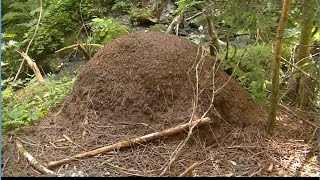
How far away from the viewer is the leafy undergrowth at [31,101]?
3064mm

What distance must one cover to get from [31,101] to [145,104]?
1.25 metres

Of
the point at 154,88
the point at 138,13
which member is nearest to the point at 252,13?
the point at 154,88

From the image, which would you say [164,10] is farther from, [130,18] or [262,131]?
[262,131]

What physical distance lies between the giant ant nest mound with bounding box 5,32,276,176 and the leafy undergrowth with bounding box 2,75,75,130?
0.13 metres

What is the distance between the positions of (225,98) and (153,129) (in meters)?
0.67

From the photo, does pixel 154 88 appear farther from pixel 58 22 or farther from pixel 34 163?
pixel 58 22

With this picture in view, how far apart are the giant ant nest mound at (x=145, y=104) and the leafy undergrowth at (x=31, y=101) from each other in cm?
13

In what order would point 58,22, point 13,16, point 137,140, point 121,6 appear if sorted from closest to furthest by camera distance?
point 137,140, point 13,16, point 58,22, point 121,6

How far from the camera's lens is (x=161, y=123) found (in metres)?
2.98

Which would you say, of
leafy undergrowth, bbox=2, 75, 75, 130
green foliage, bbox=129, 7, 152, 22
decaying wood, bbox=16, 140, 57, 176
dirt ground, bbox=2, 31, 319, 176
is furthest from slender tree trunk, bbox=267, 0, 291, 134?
green foliage, bbox=129, 7, 152, 22

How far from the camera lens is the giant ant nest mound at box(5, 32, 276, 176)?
283 centimetres

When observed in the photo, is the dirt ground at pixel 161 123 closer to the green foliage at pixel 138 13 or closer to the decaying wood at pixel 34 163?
the decaying wood at pixel 34 163

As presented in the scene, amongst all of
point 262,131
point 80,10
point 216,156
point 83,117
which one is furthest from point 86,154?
point 80,10

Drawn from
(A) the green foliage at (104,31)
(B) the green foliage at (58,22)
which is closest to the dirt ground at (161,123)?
(A) the green foliage at (104,31)
